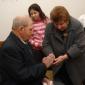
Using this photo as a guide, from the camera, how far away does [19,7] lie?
392 cm

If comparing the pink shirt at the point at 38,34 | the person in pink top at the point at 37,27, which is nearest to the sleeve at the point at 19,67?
the person in pink top at the point at 37,27

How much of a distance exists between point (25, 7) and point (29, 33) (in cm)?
180

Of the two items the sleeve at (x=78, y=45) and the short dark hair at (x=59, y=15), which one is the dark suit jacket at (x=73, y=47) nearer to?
the sleeve at (x=78, y=45)

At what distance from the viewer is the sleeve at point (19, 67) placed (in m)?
2.08

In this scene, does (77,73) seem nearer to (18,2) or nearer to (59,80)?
(59,80)

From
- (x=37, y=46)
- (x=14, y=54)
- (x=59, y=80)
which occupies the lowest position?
(x=59, y=80)

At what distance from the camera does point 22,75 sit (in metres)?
2.12

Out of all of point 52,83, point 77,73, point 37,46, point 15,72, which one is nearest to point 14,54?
point 15,72

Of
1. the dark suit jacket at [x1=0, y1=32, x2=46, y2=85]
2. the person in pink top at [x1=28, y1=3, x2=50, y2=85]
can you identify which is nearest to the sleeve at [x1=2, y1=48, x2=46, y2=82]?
the dark suit jacket at [x1=0, y1=32, x2=46, y2=85]

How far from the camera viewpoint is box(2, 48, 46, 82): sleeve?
6.84 feet

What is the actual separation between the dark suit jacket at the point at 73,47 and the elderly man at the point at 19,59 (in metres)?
0.43

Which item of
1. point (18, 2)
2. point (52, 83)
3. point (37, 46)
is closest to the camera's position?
point (52, 83)

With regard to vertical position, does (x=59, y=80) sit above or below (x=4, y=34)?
below

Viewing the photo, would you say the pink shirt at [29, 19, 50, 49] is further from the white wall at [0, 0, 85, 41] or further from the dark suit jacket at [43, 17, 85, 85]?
the white wall at [0, 0, 85, 41]
